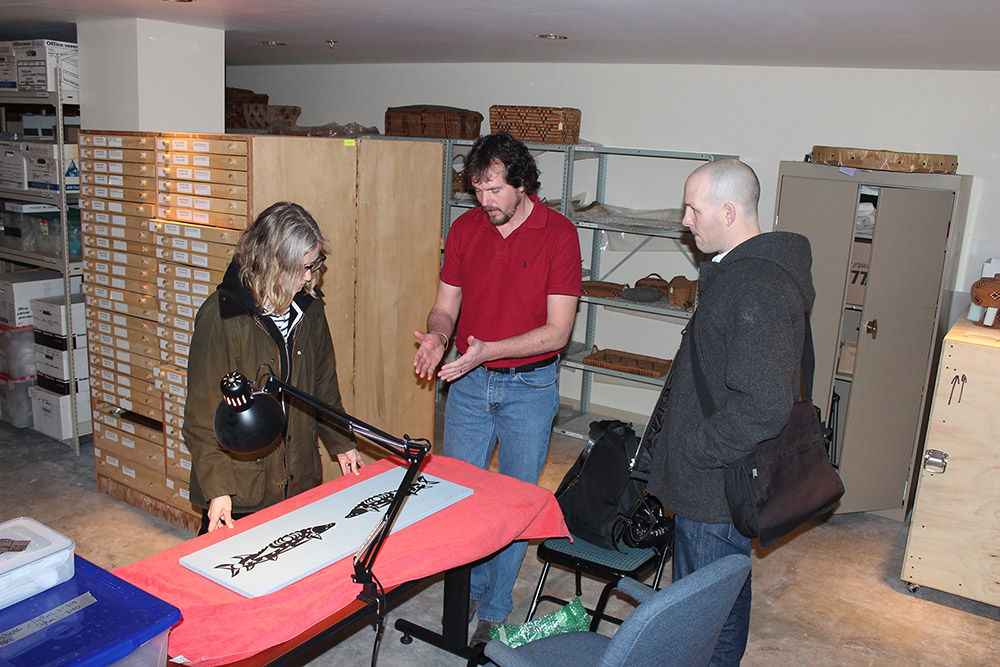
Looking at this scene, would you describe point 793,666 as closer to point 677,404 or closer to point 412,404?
point 677,404

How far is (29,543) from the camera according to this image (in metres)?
1.57

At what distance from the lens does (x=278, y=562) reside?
1964 mm

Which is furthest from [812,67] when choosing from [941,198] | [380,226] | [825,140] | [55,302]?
[55,302]

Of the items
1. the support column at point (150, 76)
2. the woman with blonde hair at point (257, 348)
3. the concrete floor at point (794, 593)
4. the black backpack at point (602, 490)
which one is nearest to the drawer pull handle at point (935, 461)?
the concrete floor at point (794, 593)

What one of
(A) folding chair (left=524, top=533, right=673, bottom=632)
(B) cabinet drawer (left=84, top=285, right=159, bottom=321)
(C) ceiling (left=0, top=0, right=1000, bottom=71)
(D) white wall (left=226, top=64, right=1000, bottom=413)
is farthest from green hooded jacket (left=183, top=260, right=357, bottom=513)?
(D) white wall (left=226, top=64, right=1000, bottom=413)

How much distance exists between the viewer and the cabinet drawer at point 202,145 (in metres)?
3.26

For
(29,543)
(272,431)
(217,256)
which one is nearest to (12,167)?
(217,256)

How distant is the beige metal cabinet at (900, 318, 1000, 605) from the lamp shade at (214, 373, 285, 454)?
301cm

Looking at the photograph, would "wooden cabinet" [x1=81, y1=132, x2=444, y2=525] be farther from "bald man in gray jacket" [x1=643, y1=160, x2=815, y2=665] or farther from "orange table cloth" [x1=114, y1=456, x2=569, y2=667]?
"bald man in gray jacket" [x1=643, y1=160, x2=815, y2=665]

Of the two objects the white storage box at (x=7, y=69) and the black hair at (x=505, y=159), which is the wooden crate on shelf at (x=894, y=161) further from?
the white storage box at (x=7, y=69)

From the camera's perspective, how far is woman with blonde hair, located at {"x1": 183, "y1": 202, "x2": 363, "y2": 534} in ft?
7.55

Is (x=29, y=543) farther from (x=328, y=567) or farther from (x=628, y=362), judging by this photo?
(x=628, y=362)

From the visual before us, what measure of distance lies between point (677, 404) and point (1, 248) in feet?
15.5

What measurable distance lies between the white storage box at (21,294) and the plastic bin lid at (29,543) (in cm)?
362
